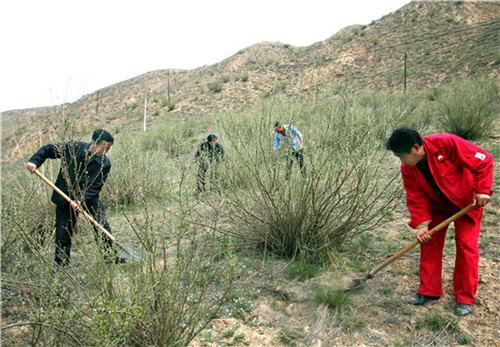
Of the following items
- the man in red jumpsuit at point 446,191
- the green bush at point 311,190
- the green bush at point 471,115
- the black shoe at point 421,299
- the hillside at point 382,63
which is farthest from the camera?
the hillside at point 382,63

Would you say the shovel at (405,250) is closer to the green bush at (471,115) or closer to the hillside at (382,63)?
the green bush at (471,115)

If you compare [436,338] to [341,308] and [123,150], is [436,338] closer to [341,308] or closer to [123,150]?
[341,308]

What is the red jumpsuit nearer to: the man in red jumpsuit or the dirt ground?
the man in red jumpsuit

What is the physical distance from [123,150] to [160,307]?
5934 millimetres

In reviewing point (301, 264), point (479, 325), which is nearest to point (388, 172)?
point (301, 264)

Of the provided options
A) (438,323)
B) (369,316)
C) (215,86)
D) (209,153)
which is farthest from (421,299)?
(215,86)

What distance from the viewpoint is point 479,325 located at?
2564mm

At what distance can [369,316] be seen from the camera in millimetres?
2871

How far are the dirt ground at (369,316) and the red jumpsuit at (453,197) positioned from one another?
23 centimetres

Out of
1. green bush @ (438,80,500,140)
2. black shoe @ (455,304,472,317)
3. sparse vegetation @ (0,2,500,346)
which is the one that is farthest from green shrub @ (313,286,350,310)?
green bush @ (438,80,500,140)

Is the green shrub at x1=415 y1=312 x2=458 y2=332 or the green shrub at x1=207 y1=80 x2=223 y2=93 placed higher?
the green shrub at x1=207 y1=80 x2=223 y2=93

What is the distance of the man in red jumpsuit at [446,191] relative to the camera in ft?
8.26

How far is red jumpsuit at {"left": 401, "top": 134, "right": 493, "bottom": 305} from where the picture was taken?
99.1 inches

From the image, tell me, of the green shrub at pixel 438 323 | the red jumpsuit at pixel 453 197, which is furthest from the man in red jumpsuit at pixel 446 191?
the green shrub at pixel 438 323
